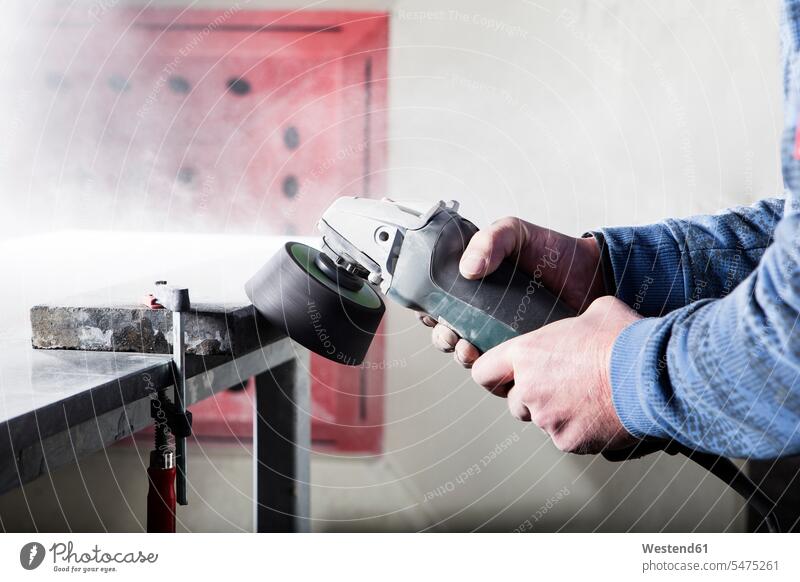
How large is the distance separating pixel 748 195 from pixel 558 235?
0.68 meters

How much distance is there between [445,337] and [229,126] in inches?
32.8

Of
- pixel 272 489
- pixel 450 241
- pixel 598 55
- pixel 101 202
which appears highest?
pixel 598 55

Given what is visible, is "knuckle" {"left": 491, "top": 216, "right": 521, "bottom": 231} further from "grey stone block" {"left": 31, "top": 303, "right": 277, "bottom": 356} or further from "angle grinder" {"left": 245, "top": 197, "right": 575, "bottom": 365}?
"grey stone block" {"left": 31, "top": 303, "right": 277, "bottom": 356}

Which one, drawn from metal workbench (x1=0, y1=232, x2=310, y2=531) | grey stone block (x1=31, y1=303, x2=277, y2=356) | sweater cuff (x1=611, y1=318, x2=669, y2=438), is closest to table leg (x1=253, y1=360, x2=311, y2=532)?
metal workbench (x1=0, y1=232, x2=310, y2=531)

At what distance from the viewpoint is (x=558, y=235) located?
0.67 m

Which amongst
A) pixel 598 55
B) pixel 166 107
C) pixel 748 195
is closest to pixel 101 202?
pixel 166 107

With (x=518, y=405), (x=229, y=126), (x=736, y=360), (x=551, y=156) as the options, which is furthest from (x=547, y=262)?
(x=229, y=126)

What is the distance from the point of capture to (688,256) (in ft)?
2.10

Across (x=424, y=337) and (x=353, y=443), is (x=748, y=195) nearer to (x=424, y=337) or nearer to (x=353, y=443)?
(x=424, y=337)

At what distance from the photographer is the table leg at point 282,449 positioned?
0.88 meters

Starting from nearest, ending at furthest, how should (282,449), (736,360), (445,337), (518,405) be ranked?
(736,360) < (518,405) < (445,337) < (282,449)

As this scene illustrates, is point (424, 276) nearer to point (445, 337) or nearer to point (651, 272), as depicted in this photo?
point (445, 337)

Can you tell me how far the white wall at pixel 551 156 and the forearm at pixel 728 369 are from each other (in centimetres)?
84

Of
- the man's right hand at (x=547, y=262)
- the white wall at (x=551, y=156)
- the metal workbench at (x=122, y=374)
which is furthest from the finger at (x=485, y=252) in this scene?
the white wall at (x=551, y=156)
